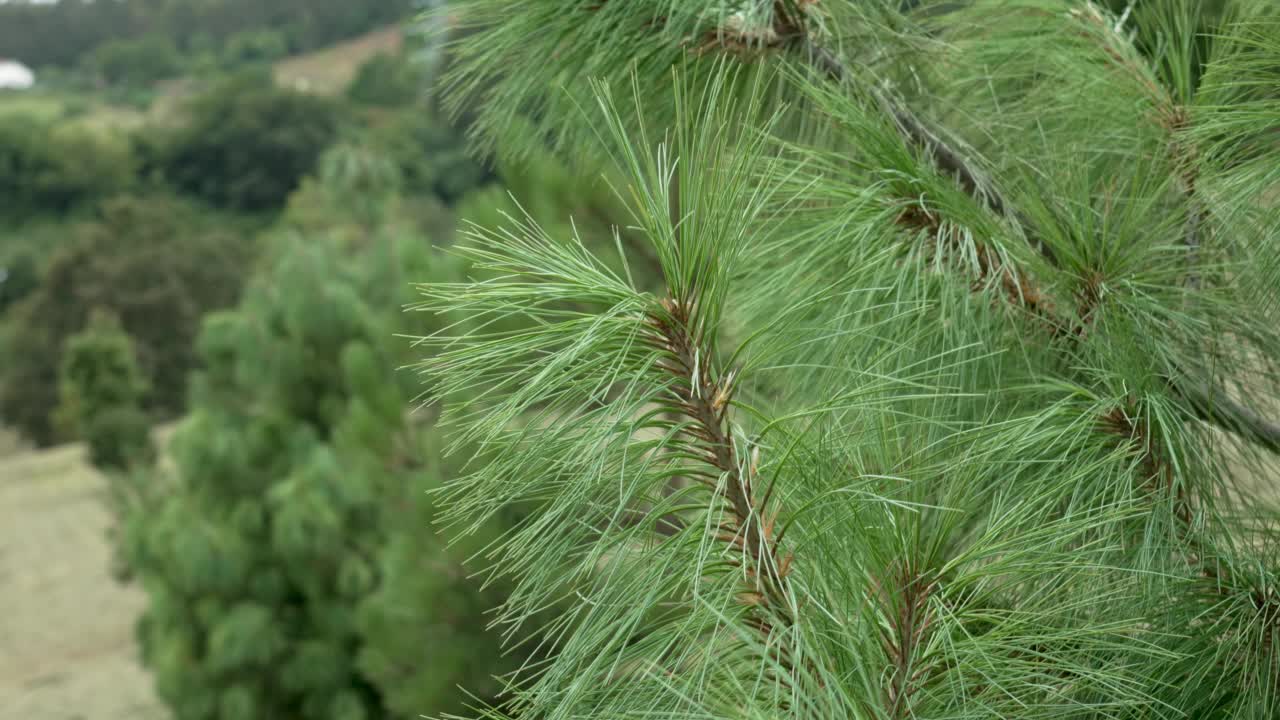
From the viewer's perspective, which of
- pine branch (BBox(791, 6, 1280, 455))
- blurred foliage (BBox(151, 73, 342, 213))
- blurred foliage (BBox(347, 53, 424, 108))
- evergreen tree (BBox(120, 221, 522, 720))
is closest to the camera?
pine branch (BBox(791, 6, 1280, 455))

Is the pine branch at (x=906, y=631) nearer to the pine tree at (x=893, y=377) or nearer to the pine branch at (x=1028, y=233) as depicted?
the pine tree at (x=893, y=377)

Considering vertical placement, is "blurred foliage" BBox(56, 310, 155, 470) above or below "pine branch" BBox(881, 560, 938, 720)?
below

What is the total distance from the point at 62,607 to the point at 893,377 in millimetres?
8190

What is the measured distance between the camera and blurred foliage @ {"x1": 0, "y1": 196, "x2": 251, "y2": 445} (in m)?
14.7

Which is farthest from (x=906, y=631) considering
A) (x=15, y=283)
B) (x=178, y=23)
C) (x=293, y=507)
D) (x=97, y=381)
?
(x=178, y=23)

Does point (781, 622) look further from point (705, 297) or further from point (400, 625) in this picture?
point (400, 625)

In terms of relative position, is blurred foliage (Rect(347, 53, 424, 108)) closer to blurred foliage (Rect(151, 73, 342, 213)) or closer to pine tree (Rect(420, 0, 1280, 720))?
blurred foliage (Rect(151, 73, 342, 213))

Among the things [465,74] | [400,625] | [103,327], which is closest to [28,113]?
[103,327]

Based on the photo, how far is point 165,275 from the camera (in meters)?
15.4

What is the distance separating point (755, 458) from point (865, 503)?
5 centimetres

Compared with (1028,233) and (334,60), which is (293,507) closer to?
(1028,233)

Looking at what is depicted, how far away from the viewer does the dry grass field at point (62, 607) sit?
19.4 feet

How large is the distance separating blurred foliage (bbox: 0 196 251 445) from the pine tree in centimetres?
1526

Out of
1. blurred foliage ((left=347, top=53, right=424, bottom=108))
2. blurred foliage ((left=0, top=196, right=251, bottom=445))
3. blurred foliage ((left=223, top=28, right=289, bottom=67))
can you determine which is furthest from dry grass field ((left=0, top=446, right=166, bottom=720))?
blurred foliage ((left=223, top=28, right=289, bottom=67))
